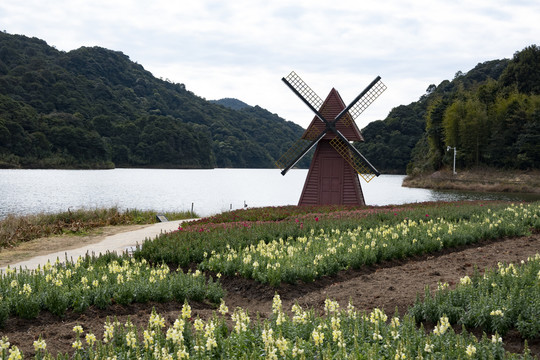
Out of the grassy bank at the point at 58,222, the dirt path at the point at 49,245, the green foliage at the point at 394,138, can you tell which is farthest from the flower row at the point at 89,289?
the green foliage at the point at 394,138

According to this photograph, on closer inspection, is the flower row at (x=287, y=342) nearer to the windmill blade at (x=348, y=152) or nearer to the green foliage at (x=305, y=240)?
the green foliage at (x=305, y=240)

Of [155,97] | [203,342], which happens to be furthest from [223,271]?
[155,97]

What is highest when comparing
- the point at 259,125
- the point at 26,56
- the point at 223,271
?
the point at 26,56

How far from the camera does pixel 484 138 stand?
72250 millimetres

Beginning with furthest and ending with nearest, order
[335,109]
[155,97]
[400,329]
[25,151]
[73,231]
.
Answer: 1. [155,97]
2. [25,151]
3. [335,109]
4. [73,231]
5. [400,329]

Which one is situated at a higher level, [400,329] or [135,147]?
[135,147]

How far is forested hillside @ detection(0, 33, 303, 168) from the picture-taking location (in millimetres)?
86000

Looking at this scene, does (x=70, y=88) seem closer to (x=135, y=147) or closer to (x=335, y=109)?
(x=135, y=147)

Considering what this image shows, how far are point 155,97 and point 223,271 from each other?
141m

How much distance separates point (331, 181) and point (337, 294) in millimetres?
18012

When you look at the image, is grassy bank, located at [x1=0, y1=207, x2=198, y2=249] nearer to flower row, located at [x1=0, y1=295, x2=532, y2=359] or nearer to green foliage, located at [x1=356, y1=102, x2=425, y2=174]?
flower row, located at [x1=0, y1=295, x2=532, y2=359]

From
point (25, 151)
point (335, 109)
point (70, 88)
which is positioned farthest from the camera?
point (70, 88)

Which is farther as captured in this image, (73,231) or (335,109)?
(335,109)

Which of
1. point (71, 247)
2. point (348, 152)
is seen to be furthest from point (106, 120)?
point (71, 247)
